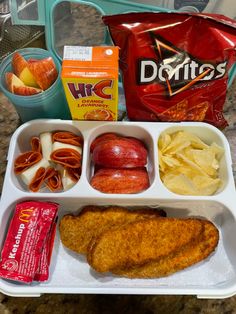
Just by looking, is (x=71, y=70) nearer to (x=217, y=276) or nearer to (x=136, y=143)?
(x=136, y=143)

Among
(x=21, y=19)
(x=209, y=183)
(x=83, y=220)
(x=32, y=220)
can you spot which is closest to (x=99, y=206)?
(x=83, y=220)

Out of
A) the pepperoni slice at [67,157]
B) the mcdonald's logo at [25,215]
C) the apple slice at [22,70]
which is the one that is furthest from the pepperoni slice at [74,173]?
the apple slice at [22,70]

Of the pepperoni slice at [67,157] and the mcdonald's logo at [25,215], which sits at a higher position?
the pepperoni slice at [67,157]

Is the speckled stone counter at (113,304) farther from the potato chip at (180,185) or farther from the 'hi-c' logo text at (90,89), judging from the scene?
the 'hi-c' logo text at (90,89)

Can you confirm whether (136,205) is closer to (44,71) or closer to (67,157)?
(67,157)

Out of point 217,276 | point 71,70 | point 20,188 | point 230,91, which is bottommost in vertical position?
point 217,276

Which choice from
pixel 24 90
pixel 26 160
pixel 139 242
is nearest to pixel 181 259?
pixel 139 242
